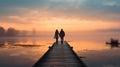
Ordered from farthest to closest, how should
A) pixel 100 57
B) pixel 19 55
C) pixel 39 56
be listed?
pixel 19 55, pixel 39 56, pixel 100 57

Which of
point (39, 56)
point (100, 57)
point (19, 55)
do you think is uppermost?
point (19, 55)

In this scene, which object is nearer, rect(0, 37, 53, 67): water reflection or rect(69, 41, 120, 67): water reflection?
rect(69, 41, 120, 67): water reflection

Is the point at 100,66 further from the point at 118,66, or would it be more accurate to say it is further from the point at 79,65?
the point at 79,65

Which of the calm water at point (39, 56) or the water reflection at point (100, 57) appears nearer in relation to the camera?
the water reflection at point (100, 57)

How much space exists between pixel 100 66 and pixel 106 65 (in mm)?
728

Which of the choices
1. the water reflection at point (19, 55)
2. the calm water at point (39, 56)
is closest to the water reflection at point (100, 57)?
the calm water at point (39, 56)

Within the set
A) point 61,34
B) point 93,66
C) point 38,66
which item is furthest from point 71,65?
point 61,34

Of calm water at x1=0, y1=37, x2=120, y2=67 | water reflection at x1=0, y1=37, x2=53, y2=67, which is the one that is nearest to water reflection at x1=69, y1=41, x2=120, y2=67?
calm water at x1=0, y1=37, x2=120, y2=67

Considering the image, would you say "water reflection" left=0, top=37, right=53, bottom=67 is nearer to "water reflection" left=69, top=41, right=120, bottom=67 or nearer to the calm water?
the calm water

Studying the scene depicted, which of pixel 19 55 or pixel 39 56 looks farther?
pixel 19 55

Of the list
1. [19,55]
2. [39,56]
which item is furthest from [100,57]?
[19,55]

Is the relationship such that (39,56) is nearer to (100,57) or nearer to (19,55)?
(19,55)

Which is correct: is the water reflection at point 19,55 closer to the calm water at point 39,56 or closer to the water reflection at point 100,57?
the calm water at point 39,56

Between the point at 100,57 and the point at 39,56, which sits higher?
the point at 39,56
